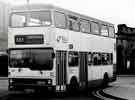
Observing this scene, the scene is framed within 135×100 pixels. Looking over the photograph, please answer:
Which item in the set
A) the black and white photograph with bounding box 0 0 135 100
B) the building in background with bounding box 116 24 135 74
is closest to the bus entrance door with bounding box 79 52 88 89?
the black and white photograph with bounding box 0 0 135 100

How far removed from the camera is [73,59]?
64.5ft

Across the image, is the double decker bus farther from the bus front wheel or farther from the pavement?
the pavement

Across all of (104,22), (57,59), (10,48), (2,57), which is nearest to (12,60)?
(10,48)

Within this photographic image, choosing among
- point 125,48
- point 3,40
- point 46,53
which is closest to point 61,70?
point 46,53

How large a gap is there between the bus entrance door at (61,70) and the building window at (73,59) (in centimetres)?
56

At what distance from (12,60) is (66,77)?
2.68 m

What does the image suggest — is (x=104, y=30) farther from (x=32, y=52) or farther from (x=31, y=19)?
(x=32, y=52)

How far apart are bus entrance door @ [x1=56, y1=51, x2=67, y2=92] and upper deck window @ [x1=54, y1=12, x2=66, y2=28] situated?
1.25 metres

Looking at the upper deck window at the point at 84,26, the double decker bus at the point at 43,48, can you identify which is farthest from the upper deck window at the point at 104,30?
the double decker bus at the point at 43,48

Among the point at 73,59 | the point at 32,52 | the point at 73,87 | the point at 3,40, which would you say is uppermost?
the point at 3,40

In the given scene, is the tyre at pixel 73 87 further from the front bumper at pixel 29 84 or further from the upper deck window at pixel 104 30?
the upper deck window at pixel 104 30

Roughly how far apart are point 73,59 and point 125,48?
44.5 metres

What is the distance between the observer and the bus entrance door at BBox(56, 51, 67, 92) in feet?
58.2

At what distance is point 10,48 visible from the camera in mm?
18031
